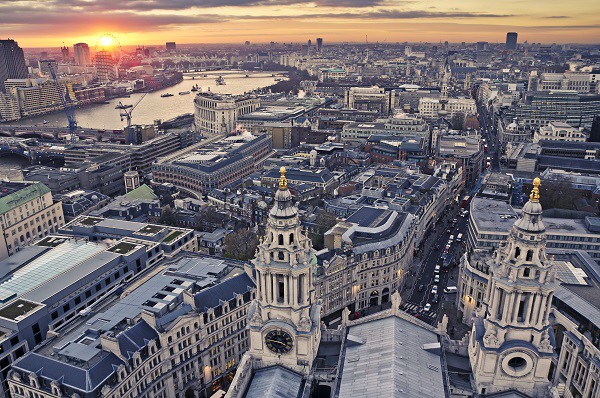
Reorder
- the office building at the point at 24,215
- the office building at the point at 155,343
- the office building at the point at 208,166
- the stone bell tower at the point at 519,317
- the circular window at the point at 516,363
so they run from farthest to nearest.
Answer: the office building at the point at 208,166, the office building at the point at 24,215, the office building at the point at 155,343, the circular window at the point at 516,363, the stone bell tower at the point at 519,317

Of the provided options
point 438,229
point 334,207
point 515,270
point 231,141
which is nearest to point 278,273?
point 515,270

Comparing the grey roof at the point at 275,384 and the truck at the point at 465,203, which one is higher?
the grey roof at the point at 275,384

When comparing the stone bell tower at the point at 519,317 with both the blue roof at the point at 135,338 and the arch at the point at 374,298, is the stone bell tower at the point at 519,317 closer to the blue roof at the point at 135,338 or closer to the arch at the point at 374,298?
the blue roof at the point at 135,338

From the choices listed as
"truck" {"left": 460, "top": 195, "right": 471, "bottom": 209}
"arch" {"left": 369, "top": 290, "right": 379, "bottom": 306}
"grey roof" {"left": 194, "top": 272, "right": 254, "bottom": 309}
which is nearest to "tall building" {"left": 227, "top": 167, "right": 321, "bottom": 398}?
"grey roof" {"left": 194, "top": 272, "right": 254, "bottom": 309}

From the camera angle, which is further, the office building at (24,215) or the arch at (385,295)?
the office building at (24,215)

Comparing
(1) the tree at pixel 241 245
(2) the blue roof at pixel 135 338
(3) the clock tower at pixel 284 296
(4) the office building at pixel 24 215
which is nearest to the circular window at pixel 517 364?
(3) the clock tower at pixel 284 296

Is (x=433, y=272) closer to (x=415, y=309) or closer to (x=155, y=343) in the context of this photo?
(x=415, y=309)

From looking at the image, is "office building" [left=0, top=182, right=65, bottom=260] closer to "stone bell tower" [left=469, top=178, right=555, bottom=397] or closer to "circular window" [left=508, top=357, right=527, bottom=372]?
"stone bell tower" [left=469, top=178, right=555, bottom=397]
